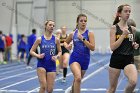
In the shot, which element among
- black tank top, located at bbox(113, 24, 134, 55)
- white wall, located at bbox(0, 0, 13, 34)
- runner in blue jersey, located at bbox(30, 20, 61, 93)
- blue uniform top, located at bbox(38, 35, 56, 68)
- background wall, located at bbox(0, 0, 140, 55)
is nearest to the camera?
black tank top, located at bbox(113, 24, 134, 55)

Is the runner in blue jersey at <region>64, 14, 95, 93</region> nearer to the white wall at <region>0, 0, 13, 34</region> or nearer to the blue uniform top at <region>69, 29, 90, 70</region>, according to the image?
the blue uniform top at <region>69, 29, 90, 70</region>

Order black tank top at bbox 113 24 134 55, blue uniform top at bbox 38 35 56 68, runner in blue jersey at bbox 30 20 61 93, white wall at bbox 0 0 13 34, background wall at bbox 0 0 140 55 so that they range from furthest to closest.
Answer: background wall at bbox 0 0 140 55
white wall at bbox 0 0 13 34
blue uniform top at bbox 38 35 56 68
runner in blue jersey at bbox 30 20 61 93
black tank top at bbox 113 24 134 55

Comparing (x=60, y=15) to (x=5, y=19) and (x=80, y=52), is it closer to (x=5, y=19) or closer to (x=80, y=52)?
(x=5, y=19)

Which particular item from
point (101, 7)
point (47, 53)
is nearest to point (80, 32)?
point (47, 53)

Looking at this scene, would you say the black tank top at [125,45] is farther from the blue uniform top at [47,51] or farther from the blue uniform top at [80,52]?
the blue uniform top at [47,51]

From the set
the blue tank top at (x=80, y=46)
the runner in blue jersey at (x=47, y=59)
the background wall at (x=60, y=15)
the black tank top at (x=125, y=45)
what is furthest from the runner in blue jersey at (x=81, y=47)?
the background wall at (x=60, y=15)

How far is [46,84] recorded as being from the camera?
8.63 m

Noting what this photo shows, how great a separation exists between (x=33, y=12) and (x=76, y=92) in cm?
2279

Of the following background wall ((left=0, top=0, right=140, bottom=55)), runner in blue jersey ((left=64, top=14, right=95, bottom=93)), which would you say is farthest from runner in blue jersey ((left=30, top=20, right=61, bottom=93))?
background wall ((left=0, top=0, right=140, bottom=55))

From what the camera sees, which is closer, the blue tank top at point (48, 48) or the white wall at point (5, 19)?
the blue tank top at point (48, 48)

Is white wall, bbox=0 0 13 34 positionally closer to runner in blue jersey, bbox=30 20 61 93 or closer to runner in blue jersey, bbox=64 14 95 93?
runner in blue jersey, bbox=30 20 61 93

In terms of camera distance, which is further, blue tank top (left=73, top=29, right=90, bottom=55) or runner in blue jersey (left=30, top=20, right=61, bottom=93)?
blue tank top (left=73, top=29, right=90, bottom=55)

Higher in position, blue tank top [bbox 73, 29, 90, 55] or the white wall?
the white wall

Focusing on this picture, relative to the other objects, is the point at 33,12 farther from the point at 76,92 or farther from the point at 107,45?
the point at 76,92
